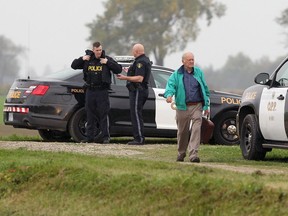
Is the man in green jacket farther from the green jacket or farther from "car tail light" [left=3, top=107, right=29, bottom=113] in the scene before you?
"car tail light" [left=3, top=107, right=29, bottom=113]

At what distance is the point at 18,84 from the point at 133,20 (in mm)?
89598

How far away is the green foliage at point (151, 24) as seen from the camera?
4158 inches

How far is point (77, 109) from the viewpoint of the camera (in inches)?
786

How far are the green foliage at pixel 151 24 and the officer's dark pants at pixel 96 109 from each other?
84441 mm

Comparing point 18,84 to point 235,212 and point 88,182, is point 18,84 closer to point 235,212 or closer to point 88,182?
point 88,182

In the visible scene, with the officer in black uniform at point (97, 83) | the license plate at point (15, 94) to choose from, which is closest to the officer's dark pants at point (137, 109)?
the officer in black uniform at point (97, 83)

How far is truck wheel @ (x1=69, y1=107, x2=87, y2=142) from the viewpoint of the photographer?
783 inches

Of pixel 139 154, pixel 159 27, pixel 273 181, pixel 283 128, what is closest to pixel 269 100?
pixel 283 128

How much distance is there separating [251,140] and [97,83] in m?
3.88

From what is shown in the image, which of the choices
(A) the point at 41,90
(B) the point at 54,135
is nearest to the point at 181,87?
(A) the point at 41,90

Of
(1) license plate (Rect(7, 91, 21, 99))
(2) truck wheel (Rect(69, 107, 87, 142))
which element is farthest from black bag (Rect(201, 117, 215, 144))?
(1) license plate (Rect(7, 91, 21, 99))

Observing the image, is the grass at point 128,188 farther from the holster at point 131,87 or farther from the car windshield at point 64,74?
the car windshield at point 64,74

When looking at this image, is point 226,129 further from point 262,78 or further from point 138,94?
point 262,78

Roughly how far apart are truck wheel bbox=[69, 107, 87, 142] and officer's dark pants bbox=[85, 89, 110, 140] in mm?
449
